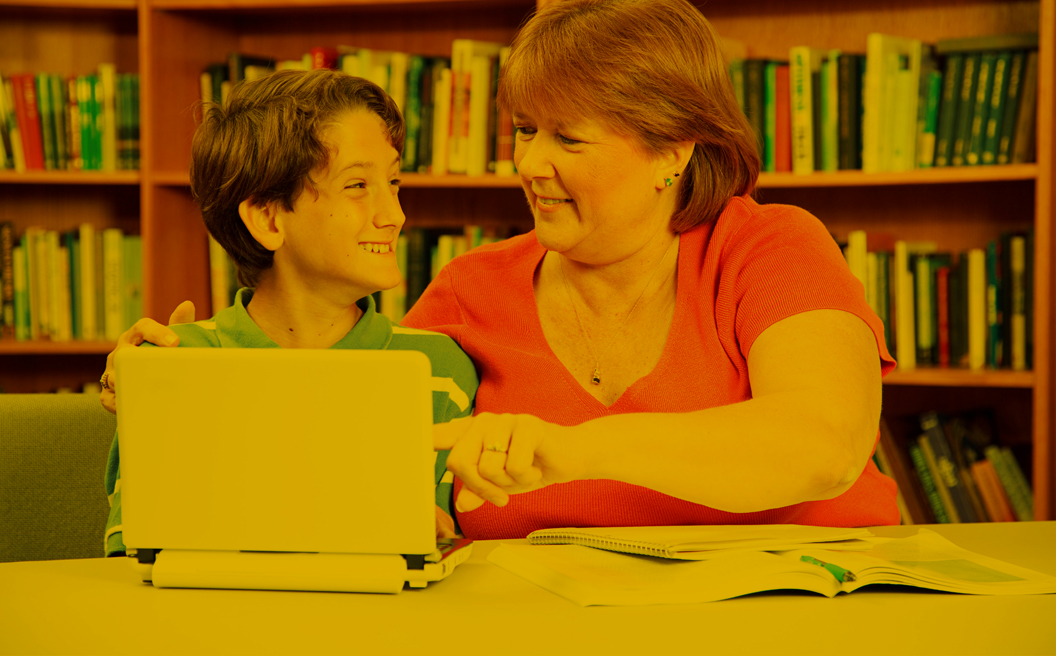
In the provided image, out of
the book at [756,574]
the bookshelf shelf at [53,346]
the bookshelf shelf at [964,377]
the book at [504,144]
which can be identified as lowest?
the book at [756,574]

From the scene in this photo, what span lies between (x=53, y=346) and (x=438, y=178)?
1.12 meters

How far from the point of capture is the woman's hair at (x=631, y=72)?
1.21 m

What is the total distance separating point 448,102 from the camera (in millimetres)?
2369

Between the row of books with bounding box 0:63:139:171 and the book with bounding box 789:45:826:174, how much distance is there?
167 cm

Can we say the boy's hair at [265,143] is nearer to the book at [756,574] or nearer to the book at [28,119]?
the book at [756,574]

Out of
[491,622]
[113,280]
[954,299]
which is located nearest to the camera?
[491,622]

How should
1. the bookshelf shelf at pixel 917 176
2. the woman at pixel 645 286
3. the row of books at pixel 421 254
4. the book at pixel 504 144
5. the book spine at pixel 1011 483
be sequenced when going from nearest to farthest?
the woman at pixel 645 286 → the bookshelf shelf at pixel 917 176 → the book spine at pixel 1011 483 → the book at pixel 504 144 → the row of books at pixel 421 254

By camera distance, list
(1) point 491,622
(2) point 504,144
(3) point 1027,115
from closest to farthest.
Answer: (1) point 491,622
(3) point 1027,115
(2) point 504,144

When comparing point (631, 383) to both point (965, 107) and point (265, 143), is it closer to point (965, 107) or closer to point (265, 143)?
point (265, 143)

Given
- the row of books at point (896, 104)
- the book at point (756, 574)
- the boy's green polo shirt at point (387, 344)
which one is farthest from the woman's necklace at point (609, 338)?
the row of books at point (896, 104)

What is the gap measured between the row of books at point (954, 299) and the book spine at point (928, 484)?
21 centimetres

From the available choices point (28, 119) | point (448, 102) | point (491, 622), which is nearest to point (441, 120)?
point (448, 102)

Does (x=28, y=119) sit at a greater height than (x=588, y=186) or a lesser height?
greater

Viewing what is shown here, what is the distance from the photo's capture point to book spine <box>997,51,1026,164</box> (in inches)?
80.9
